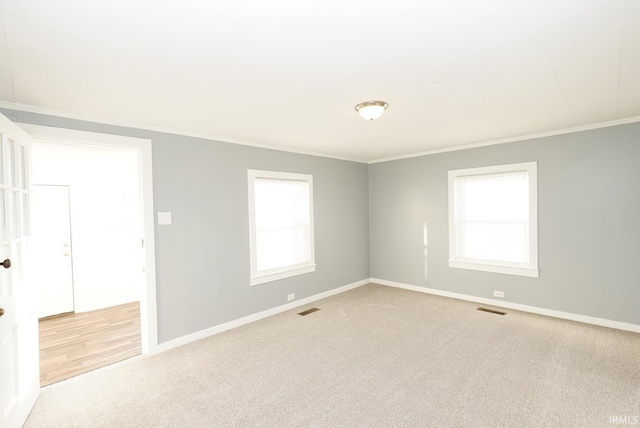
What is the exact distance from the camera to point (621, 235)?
141 inches

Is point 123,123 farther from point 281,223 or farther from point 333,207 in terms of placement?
point 333,207

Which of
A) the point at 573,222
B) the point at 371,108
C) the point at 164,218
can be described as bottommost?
the point at 573,222

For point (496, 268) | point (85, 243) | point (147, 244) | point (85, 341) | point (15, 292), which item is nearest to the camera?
point (15, 292)

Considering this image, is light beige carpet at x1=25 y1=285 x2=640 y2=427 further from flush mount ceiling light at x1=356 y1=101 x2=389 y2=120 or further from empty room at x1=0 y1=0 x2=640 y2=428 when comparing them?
flush mount ceiling light at x1=356 y1=101 x2=389 y2=120

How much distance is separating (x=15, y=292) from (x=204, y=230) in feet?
5.67

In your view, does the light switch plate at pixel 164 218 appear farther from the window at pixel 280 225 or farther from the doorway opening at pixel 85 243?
the window at pixel 280 225

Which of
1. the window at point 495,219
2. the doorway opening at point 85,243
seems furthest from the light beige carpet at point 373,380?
the doorway opening at point 85,243

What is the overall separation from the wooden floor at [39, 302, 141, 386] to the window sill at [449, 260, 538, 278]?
4.40 meters

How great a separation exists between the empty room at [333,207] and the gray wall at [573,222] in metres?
0.02

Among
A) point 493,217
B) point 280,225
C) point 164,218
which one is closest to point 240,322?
point 280,225

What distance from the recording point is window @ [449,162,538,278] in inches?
167

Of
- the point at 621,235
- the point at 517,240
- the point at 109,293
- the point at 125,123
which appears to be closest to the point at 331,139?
the point at 125,123

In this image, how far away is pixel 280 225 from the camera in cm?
464

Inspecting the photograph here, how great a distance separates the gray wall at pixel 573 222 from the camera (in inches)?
140
